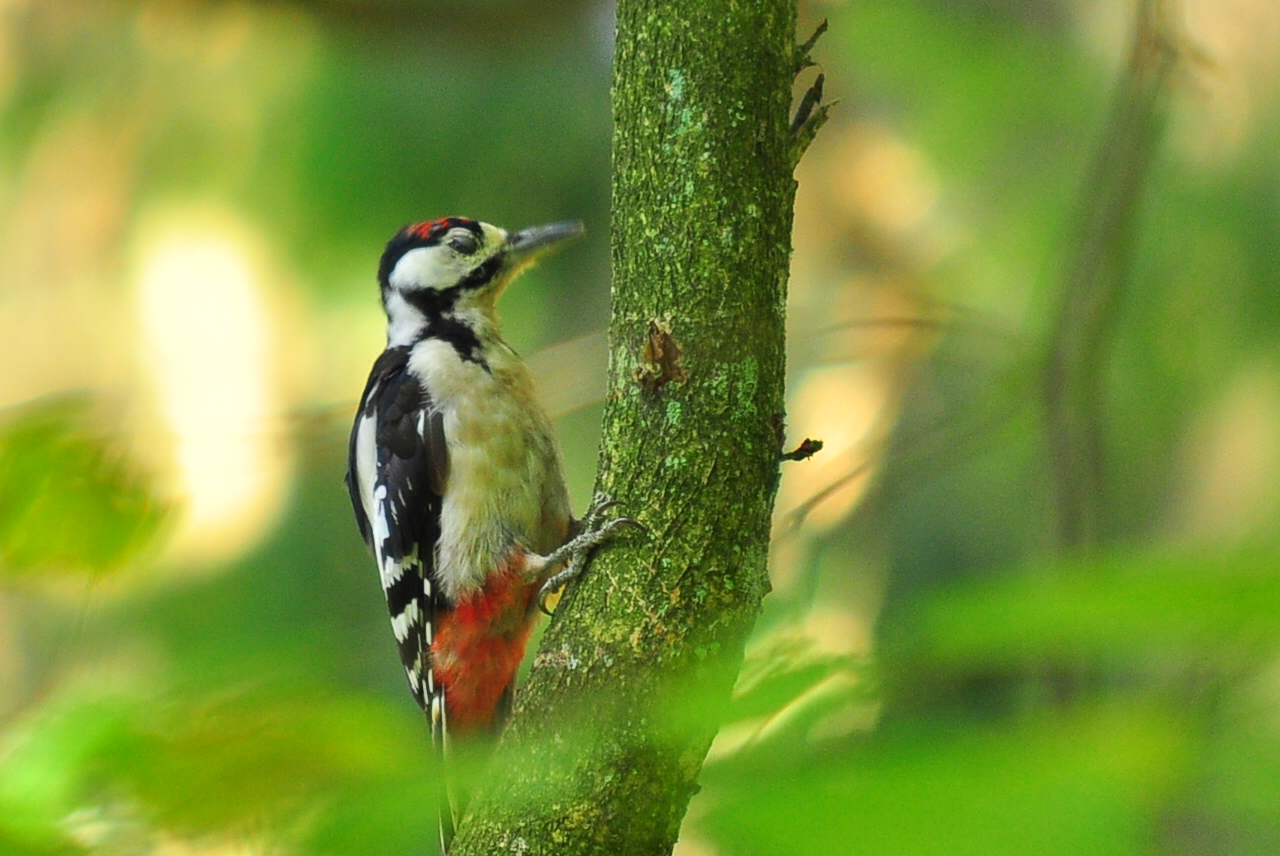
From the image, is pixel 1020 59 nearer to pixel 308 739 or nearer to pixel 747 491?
pixel 747 491

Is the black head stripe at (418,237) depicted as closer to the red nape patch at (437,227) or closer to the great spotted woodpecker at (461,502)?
the red nape patch at (437,227)

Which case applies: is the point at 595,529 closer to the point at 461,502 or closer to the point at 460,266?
the point at 461,502

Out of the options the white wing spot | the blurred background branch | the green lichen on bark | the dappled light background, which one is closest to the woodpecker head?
the dappled light background

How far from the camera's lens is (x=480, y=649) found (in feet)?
9.46

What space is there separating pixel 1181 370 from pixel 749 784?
4320 millimetres

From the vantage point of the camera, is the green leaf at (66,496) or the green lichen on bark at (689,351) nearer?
the green leaf at (66,496)

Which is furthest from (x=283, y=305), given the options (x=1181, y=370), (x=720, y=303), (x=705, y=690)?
(x=705, y=690)

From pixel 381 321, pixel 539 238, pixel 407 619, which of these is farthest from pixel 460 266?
pixel 381 321

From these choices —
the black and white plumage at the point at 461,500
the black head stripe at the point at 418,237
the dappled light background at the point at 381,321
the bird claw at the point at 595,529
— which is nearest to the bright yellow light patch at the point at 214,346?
the dappled light background at the point at 381,321

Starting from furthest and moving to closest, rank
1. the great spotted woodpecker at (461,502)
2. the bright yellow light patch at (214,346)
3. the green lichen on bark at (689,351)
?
the bright yellow light patch at (214,346), the great spotted woodpecker at (461,502), the green lichen on bark at (689,351)

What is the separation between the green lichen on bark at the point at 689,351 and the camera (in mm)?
1770

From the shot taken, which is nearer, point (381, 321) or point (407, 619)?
point (407, 619)

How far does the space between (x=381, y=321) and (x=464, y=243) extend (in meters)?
2.10

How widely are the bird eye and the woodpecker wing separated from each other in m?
0.29
